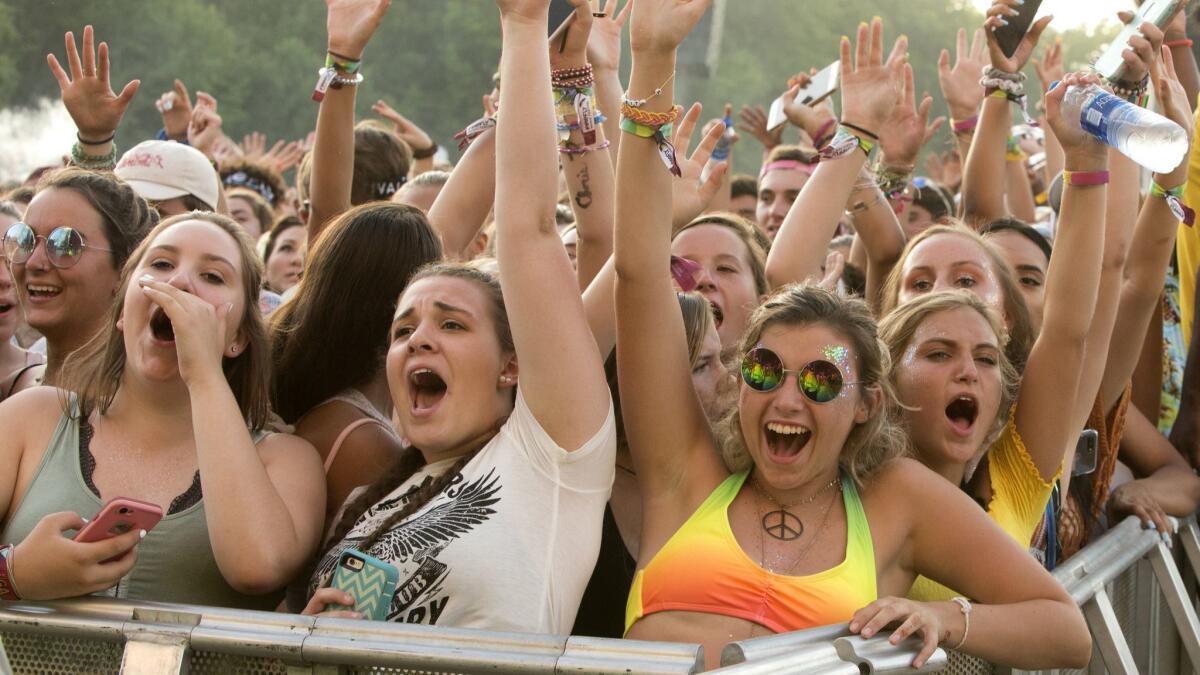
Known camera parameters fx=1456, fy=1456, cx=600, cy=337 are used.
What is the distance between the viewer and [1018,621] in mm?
2832

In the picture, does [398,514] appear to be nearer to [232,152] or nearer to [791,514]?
[791,514]

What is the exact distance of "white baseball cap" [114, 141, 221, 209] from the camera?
516 cm

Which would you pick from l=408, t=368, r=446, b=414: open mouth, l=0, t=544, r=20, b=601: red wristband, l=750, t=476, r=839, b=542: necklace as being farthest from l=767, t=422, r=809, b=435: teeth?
l=0, t=544, r=20, b=601: red wristband

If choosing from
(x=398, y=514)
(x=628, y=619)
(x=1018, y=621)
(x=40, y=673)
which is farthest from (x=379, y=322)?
(x=1018, y=621)

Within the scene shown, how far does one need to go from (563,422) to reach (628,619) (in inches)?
17.8

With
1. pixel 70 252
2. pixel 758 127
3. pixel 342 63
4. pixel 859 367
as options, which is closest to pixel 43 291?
pixel 70 252

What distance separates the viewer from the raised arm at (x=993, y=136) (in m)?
4.89

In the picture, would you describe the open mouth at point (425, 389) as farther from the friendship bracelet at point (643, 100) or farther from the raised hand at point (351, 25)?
the raised hand at point (351, 25)

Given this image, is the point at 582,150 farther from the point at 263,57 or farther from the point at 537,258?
the point at 263,57

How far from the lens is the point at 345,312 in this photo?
3.55 metres

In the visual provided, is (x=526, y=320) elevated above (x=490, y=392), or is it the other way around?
(x=526, y=320)

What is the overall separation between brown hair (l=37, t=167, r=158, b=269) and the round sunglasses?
0.30ft

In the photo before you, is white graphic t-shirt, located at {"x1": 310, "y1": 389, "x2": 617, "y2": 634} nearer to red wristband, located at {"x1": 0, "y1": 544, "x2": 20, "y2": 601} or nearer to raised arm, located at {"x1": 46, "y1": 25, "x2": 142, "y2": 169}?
Answer: red wristband, located at {"x1": 0, "y1": 544, "x2": 20, "y2": 601}

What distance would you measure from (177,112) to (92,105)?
7.73 ft
